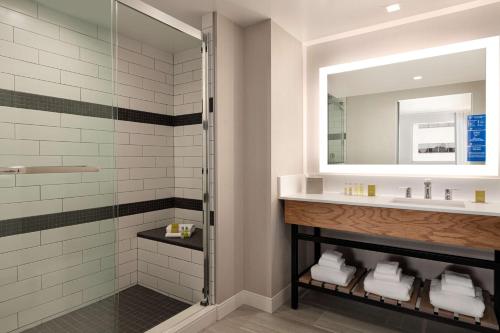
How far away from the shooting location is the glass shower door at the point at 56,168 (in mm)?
1360

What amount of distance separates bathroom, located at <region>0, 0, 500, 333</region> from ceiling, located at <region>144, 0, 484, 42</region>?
17 mm

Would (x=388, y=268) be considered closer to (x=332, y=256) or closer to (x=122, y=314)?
(x=332, y=256)

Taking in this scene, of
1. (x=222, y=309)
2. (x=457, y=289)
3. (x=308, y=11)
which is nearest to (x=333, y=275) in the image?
(x=457, y=289)

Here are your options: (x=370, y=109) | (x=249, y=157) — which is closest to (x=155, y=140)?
(x=249, y=157)

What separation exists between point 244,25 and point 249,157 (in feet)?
3.60

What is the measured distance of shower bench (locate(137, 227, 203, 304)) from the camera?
2.68 m

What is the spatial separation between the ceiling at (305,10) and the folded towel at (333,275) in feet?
6.52

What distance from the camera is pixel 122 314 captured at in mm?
2527

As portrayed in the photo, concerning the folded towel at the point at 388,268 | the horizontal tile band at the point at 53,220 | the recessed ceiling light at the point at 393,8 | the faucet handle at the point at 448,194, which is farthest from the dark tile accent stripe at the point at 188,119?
the faucet handle at the point at 448,194

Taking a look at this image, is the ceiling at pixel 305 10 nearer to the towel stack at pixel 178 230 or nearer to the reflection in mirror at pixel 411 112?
the reflection in mirror at pixel 411 112

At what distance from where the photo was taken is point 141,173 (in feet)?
10.3

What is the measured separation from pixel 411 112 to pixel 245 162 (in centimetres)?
142

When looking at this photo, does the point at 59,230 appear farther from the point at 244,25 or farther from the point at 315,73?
the point at 315,73

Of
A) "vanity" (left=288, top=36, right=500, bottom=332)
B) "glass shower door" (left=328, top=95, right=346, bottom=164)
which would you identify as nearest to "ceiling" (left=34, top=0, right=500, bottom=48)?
"vanity" (left=288, top=36, right=500, bottom=332)
